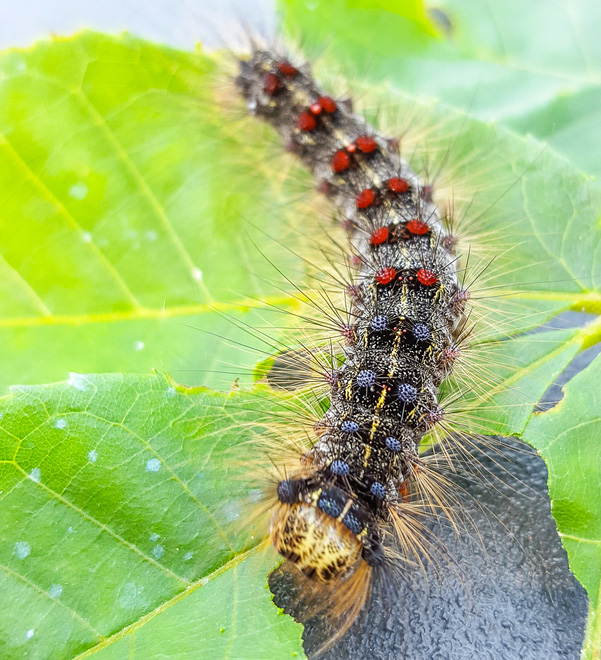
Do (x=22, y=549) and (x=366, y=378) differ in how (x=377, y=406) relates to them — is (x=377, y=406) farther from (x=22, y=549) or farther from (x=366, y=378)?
(x=22, y=549)

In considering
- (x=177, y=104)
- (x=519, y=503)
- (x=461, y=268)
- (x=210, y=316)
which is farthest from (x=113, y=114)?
(x=519, y=503)

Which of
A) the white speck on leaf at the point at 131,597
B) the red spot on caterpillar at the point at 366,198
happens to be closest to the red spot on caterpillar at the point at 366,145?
the red spot on caterpillar at the point at 366,198

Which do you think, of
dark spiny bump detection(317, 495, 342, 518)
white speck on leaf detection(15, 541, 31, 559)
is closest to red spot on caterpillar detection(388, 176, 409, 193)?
dark spiny bump detection(317, 495, 342, 518)

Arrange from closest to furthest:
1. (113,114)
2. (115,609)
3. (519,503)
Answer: (115,609), (519,503), (113,114)

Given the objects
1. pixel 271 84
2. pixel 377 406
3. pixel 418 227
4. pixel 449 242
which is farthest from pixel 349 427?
pixel 271 84

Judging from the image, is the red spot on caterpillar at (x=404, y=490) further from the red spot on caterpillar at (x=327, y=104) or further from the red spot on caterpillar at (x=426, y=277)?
the red spot on caterpillar at (x=327, y=104)

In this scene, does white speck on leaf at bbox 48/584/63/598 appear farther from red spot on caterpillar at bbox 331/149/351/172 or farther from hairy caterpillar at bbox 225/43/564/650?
red spot on caterpillar at bbox 331/149/351/172

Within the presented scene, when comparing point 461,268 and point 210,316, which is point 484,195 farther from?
point 210,316
